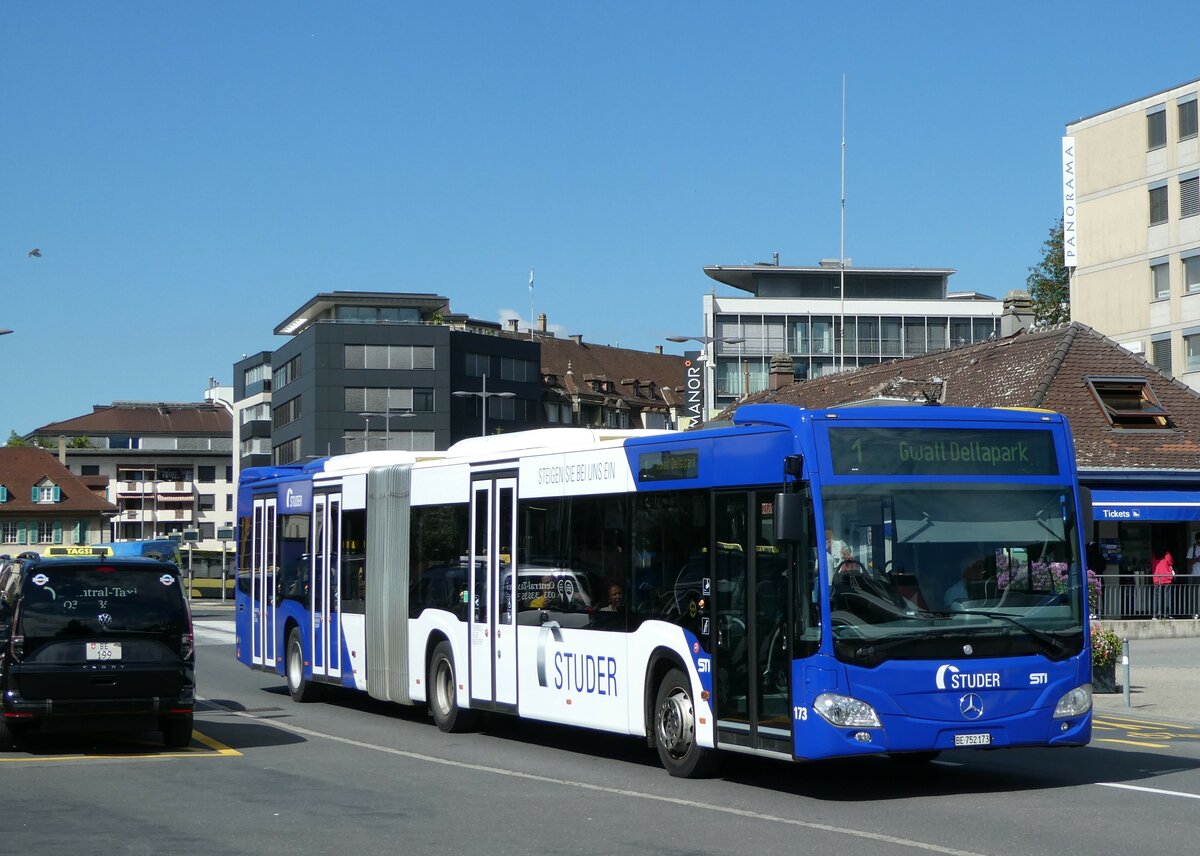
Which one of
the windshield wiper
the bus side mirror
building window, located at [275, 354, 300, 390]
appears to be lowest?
the windshield wiper

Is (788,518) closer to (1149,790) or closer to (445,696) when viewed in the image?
(1149,790)

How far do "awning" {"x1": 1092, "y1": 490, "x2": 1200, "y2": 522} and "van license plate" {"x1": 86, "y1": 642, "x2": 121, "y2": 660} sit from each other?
26522 mm

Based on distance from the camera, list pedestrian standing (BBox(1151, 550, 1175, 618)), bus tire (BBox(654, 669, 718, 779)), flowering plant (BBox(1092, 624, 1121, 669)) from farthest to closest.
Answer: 1. pedestrian standing (BBox(1151, 550, 1175, 618))
2. flowering plant (BBox(1092, 624, 1121, 669))
3. bus tire (BBox(654, 669, 718, 779))

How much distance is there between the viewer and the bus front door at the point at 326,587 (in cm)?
2142

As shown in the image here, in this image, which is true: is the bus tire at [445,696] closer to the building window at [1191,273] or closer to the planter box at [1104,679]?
the planter box at [1104,679]

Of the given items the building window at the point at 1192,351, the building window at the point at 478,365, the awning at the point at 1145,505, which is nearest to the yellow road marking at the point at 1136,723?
the awning at the point at 1145,505

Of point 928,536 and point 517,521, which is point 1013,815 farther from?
point 517,521

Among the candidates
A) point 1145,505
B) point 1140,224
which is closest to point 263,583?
point 1145,505

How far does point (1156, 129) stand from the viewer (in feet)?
216

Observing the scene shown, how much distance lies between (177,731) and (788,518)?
7.26 m

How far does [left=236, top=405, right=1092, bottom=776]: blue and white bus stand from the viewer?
1239cm

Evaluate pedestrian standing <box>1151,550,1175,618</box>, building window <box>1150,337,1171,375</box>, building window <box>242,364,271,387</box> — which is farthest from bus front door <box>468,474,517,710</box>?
building window <box>242,364,271,387</box>

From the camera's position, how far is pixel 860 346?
108 metres

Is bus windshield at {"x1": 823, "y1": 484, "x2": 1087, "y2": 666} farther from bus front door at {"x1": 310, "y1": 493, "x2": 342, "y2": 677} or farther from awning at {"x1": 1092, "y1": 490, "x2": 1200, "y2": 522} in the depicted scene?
awning at {"x1": 1092, "y1": 490, "x2": 1200, "y2": 522}
